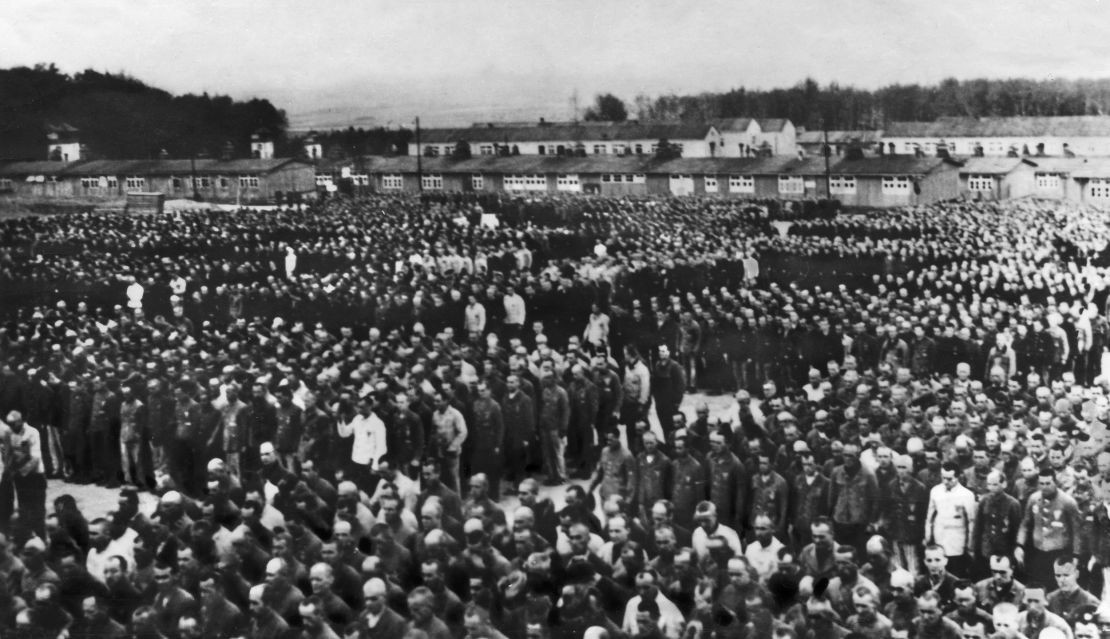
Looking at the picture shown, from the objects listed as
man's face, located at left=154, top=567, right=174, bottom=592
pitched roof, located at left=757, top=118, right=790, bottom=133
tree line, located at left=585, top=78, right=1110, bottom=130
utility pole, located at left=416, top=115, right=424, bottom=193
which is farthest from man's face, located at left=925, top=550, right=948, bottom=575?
utility pole, located at left=416, top=115, right=424, bottom=193

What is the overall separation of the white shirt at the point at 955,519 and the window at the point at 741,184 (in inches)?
231

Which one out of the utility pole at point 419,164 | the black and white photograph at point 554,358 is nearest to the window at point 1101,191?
the black and white photograph at point 554,358

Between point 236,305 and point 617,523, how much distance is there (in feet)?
20.8

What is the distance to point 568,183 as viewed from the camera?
37.4ft

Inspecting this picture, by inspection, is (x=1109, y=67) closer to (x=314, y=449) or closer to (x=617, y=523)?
(x=617, y=523)

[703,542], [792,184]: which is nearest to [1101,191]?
[792,184]

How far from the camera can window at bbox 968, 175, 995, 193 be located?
9859mm

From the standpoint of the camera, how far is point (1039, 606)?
4.77m

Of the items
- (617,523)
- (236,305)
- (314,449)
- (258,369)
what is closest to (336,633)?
(617,523)

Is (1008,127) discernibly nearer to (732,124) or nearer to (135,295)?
(732,124)

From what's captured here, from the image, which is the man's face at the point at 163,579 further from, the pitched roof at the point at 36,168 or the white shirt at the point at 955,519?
the pitched roof at the point at 36,168

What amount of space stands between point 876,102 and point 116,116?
265 inches

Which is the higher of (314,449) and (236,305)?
(236,305)

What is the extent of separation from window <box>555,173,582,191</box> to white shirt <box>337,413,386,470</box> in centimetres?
468
